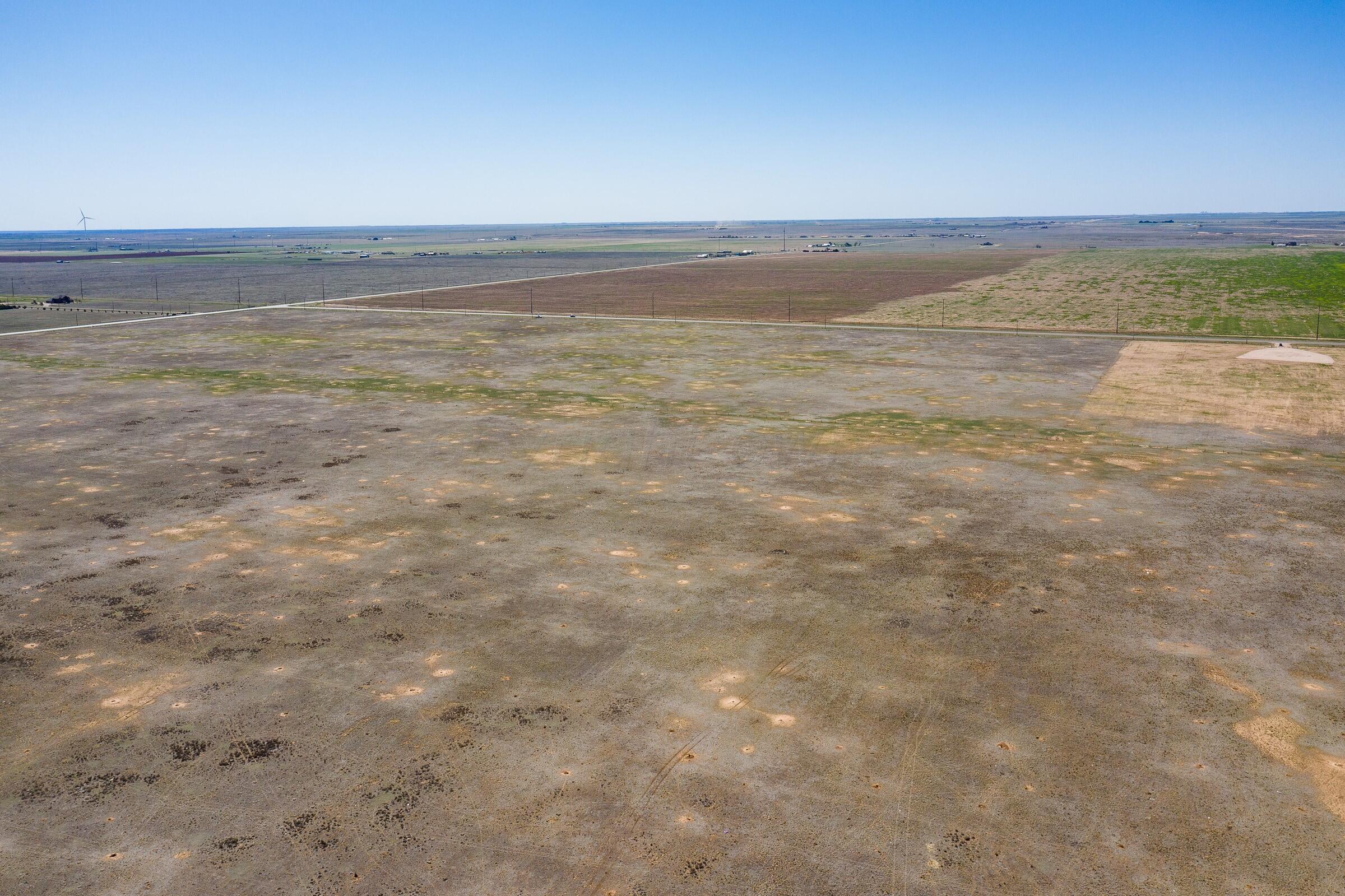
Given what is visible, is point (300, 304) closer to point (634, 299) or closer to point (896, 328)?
point (634, 299)

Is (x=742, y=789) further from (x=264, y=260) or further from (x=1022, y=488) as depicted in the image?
(x=264, y=260)

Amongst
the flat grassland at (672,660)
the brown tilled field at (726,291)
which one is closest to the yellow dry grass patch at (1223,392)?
the flat grassland at (672,660)

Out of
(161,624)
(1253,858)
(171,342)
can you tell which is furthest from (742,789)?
(171,342)

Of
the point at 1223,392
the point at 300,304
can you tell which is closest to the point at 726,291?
the point at 300,304

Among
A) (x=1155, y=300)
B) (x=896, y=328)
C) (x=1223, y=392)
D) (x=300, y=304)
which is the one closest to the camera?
(x=1223, y=392)

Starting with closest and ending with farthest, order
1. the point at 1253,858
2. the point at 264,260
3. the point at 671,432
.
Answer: the point at 1253,858 < the point at 671,432 < the point at 264,260

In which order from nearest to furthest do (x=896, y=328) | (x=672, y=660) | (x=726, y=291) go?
(x=672, y=660), (x=896, y=328), (x=726, y=291)
